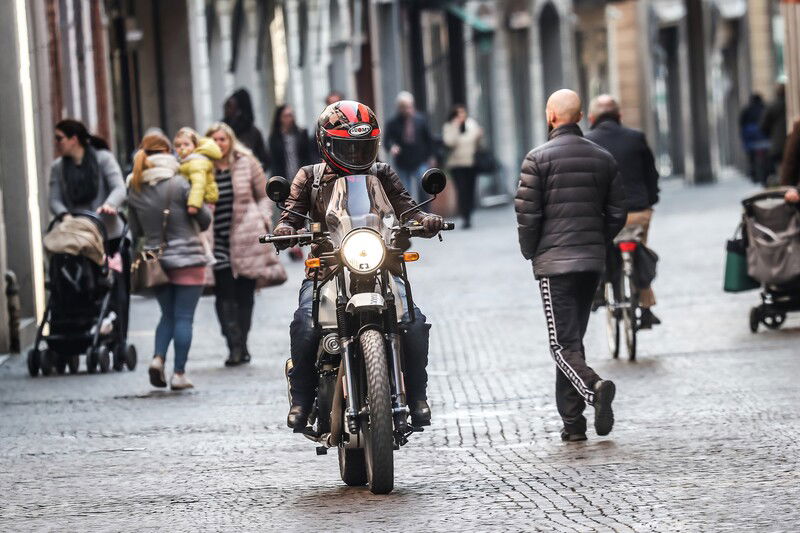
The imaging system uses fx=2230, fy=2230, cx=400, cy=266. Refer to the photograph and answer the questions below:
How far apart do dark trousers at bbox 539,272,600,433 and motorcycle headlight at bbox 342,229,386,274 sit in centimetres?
208

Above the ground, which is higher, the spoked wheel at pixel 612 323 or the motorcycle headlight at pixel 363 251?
the motorcycle headlight at pixel 363 251

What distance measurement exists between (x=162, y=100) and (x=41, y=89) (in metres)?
8.88

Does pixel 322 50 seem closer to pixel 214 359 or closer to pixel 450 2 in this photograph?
pixel 450 2

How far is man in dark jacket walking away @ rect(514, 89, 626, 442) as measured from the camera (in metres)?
11.1

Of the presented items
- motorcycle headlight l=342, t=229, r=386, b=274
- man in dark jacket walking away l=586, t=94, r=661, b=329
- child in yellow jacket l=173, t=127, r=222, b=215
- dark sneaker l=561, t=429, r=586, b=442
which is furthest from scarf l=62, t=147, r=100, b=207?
motorcycle headlight l=342, t=229, r=386, b=274

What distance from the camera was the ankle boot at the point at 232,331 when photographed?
52.3 feet

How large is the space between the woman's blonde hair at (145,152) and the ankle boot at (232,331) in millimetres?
1509

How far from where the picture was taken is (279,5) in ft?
112

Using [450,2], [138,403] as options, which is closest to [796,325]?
[138,403]

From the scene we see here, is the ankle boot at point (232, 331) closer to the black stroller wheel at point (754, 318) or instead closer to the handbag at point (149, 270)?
the handbag at point (149, 270)

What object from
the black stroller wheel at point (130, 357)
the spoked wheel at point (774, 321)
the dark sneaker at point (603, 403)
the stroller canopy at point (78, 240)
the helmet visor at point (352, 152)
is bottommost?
the spoked wheel at point (774, 321)

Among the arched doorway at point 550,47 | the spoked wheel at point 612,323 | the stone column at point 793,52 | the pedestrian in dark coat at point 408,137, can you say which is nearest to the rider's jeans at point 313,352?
the spoked wheel at point 612,323

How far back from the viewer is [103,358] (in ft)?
51.9

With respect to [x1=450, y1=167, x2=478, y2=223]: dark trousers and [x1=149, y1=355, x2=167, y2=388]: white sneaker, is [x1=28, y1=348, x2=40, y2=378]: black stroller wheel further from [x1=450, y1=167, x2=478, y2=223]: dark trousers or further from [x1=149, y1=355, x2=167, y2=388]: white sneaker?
[x1=450, y1=167, x2=478, y2=223]: dark trousers
